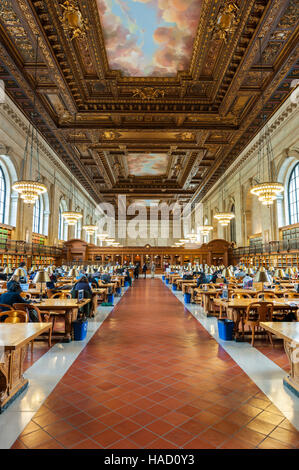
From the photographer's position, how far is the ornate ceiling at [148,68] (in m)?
7.95

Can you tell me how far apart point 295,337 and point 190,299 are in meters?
8.02

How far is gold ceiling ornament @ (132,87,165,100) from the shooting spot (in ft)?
37.7

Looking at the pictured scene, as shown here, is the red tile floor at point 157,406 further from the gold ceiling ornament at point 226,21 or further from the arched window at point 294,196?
the arched window at point 294,196

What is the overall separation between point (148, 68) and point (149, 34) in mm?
1403

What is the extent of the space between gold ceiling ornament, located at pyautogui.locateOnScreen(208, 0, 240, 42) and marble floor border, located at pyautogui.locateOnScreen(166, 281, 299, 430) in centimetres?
755

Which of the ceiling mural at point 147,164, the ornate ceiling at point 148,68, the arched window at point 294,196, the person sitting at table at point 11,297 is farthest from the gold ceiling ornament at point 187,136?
the person sitting at table at point 11,297

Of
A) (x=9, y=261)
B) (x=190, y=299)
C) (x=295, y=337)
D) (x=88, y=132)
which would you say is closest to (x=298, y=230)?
(x=190, y=299)

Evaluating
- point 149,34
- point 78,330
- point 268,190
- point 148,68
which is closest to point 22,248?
point 148,68

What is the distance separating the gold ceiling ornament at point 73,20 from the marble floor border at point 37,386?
7.63 m

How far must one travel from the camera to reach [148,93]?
459 inches

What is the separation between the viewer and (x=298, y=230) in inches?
557

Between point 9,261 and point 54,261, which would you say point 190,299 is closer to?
point 9,261

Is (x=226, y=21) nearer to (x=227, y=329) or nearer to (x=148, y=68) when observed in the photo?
(x=148, y=68)
